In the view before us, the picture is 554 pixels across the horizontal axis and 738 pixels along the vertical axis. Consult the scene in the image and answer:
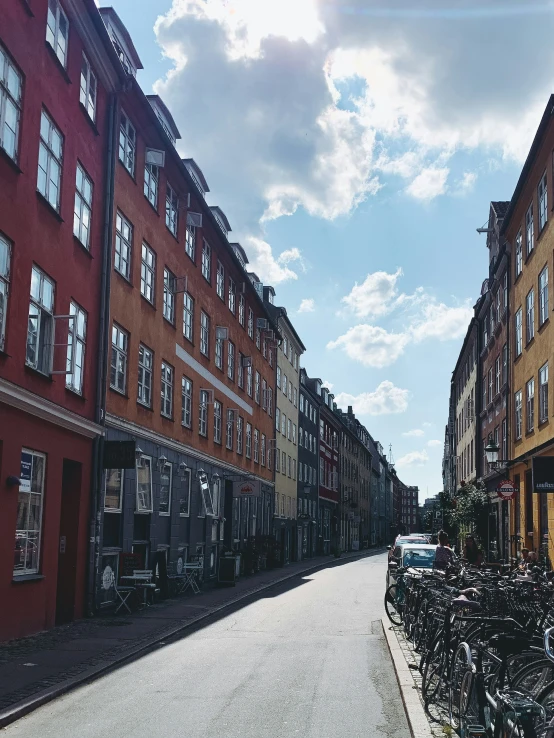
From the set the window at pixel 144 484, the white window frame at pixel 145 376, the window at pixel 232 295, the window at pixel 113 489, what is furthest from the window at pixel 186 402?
the window at pixel 232 295

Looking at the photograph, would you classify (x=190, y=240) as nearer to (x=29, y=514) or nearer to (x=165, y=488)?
(x=165, y=488)

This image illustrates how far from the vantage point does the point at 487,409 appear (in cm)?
3972

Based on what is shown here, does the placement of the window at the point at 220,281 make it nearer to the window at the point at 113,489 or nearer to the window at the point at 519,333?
the window at the point at 519,333

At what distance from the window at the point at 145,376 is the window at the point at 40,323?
660 cm

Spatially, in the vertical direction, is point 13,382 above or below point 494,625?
above

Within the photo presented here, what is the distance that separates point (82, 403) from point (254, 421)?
24.6 m

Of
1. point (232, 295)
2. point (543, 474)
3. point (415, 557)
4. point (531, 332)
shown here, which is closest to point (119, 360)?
point (415, 557)

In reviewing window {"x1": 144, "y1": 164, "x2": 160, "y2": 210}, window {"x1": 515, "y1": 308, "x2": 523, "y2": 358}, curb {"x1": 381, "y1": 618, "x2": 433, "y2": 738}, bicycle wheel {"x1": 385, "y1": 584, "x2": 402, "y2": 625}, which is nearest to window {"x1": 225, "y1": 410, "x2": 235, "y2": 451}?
window {"x1": 515, "y1": 308, "x2": 523, "y2": 358}

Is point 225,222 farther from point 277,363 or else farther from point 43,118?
point 43,118

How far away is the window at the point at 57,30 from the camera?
54.2 ft

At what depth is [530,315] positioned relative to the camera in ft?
91.7

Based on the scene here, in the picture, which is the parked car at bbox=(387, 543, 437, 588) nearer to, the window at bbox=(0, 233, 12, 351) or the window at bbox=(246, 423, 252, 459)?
the window at bbox=(0, 233, 12, 351)

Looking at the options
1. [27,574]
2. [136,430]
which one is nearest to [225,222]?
[136,430]

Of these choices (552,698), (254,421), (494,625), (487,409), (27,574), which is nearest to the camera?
(552,698)
